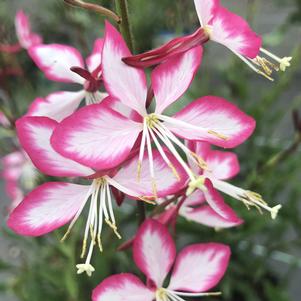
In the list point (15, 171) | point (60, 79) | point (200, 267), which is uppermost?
point (60, 79)

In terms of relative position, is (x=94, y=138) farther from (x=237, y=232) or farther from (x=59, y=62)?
(x=237, y=232)

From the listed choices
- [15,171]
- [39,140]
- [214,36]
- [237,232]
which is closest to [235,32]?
[214,36]

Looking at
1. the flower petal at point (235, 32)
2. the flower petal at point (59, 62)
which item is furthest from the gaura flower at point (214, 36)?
the flower petal at point (59, 62)

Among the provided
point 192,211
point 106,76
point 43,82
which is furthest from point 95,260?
point 43,82

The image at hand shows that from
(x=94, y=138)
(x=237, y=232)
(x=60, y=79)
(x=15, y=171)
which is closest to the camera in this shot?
(x=94, y=138)

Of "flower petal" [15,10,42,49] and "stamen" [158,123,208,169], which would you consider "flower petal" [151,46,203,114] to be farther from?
"flower petal" [15,10,42,49]

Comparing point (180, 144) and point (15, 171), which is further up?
point (180, 144)

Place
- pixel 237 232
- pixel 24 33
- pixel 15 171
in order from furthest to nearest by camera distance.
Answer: pixel 15 171 < pixel 237 232 < pixel 24 33

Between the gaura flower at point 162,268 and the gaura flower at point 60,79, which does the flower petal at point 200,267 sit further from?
the gaura flower at point 60,79

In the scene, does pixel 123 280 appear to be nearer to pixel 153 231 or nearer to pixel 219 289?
pixel 153 231
